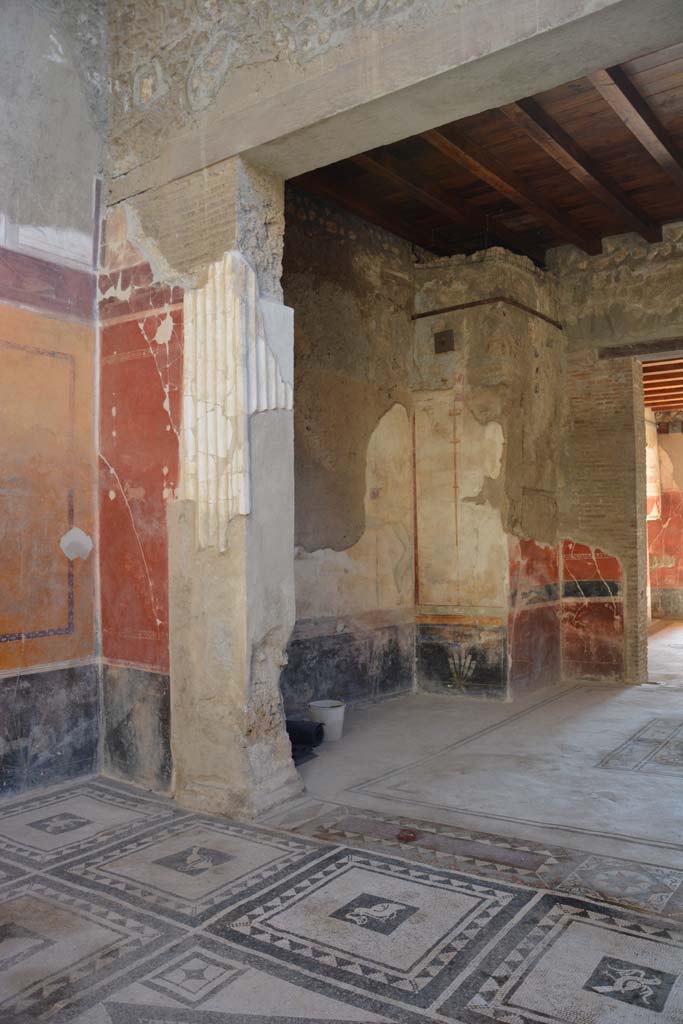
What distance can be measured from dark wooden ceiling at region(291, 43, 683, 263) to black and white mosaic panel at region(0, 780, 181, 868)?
3.54 m

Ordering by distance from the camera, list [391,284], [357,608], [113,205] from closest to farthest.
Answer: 1. [113,205]
2. [357,608]
3. [391,284]

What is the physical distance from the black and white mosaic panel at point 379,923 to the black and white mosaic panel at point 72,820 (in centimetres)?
82

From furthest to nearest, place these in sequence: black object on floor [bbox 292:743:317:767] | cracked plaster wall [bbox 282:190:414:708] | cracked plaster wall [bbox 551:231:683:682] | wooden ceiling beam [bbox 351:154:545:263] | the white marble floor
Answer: cracked plaster wall [bbox 551:231:683:682]
cracked plaster wall [bbox 282:190:414:708]
wooden ceiling beam [bbox 351:154:545:263]
black object on floor [bbox 292:743:317:767]
the white marble floor

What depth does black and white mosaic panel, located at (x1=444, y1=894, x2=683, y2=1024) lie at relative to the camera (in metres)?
1.97

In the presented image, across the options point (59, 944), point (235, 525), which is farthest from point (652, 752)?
point (59, 944)

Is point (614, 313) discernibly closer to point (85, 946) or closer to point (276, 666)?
point (276, 666)

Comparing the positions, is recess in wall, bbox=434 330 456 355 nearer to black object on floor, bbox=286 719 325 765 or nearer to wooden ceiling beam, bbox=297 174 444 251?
wooden ceiling beam, bbox=297 174 444 251

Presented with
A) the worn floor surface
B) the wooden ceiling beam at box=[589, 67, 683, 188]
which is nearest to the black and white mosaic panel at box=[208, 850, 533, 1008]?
the worn floor surface

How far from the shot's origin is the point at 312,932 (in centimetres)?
238

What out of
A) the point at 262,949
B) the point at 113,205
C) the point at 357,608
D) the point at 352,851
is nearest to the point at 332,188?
the point at 113,205

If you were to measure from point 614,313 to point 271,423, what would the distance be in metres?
3.90

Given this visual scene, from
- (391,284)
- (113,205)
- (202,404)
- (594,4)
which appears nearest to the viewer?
(594,4)

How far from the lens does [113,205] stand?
3.93 metres

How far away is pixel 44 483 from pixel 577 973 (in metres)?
2.86
